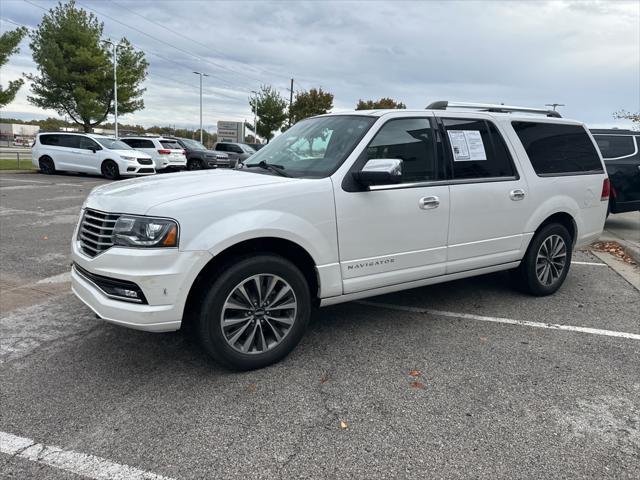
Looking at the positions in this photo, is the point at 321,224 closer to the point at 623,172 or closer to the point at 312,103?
the point at 623,172

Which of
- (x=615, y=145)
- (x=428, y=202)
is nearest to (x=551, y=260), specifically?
(x=428, y=202)

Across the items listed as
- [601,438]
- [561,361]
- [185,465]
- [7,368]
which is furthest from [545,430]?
[7,368]

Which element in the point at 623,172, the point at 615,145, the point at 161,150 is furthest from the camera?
the point at 161,150

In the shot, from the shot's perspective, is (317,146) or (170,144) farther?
(170,144)

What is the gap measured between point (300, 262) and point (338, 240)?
323 mm

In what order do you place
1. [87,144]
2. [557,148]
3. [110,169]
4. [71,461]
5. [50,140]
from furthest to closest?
[50,140] < [87,144] < [110,169] < [557,148] < [71,461]

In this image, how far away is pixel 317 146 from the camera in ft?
12.8

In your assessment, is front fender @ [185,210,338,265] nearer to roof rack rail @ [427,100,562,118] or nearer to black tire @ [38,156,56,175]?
roof rack rail @ [427,100,562,118]

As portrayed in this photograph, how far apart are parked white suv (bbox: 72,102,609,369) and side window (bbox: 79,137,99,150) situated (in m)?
16.3

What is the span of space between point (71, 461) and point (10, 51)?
23284mm

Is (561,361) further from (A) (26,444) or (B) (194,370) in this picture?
(A) (26,444)

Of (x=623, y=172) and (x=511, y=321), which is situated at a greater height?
(x=623, y=172)

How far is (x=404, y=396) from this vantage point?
10.1 ft

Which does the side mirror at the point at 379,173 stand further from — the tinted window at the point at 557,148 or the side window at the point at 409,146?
the tinted window at the point at 557,148
